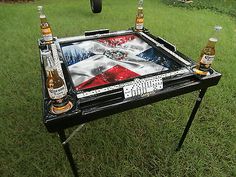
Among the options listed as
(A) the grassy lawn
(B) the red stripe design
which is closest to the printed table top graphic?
(B) the red stripe design

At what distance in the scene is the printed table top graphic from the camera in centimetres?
125

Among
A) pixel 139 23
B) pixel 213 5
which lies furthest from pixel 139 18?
pixel 213 5

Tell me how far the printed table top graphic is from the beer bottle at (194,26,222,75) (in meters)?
0.17

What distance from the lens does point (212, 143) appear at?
171cm

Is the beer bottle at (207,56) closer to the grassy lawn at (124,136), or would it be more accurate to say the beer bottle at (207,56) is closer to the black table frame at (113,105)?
the black table frame at (113,105)

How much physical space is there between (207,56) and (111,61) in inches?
25.0

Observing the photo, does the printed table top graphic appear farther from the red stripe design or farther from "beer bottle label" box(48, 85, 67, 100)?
"beer bottle label" box(48, 85, 67, 100)

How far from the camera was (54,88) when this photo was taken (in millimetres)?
891

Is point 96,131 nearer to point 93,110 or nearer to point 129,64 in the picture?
point 129,64

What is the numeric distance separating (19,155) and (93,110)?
3.27 ft

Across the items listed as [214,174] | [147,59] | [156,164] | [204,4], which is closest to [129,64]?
[147,59]

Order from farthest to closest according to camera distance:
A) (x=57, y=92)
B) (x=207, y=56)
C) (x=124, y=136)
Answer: (x=124, y=136)
(x=207, y=56)
(x=57, y=92)

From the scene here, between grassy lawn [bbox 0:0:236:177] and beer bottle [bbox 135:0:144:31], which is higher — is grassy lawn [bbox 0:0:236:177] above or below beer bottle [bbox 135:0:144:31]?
below

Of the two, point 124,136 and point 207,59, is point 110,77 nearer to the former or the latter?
point 207,59
